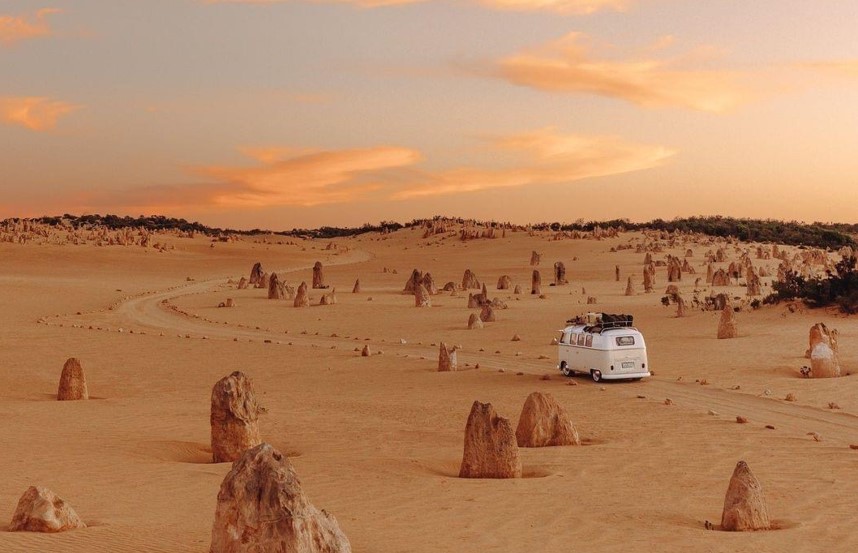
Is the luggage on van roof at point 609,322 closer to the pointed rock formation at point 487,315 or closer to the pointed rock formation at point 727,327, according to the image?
the pointed rock formation at point 727,327

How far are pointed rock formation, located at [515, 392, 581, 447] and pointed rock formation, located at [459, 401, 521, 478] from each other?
251 cm

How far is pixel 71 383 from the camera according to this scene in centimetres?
2284

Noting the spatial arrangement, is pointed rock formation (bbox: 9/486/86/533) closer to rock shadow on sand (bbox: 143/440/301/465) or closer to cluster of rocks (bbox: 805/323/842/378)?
rock shadow on sand (bbox: 143/440/301/465)

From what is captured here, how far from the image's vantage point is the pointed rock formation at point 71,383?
22.7 m

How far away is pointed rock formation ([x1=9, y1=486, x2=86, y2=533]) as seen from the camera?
10492 millimetres

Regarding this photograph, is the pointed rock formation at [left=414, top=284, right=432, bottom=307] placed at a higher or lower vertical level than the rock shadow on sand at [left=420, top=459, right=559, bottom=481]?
higher

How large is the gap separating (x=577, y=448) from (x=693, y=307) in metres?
25.8

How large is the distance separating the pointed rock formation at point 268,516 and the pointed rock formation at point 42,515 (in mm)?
2373

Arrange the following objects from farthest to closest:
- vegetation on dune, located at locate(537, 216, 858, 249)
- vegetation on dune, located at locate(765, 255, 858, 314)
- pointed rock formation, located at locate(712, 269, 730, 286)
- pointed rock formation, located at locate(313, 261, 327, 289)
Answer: vegetation on dune, located at locate(537, 216, 858, 249)
pointed rock formation, located at locate(313, 261, 327, 289)
pointed rock formation, located at locate(712, 269, 730, 286)
vegetation on dune, located at locate(765, 255, 858, 314)

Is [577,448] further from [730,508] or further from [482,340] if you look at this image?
[482,340]

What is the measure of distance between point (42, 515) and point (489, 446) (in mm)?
5951

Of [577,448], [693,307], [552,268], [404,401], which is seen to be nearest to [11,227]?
[552,268]

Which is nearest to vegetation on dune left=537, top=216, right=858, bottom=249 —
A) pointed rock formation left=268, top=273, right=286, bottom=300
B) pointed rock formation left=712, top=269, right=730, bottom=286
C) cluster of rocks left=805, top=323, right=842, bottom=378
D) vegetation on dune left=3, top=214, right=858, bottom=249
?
vegetation on dune left=3, top=214, right=858, bottom=249

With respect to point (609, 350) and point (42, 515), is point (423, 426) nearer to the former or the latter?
point (609, 350)
